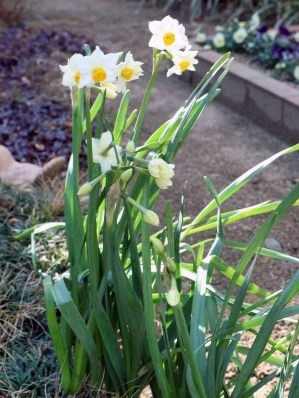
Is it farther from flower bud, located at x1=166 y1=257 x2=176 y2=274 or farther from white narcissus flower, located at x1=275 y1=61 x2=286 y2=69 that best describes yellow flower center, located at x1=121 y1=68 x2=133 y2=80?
white narcissus flower, located at x1=275 y1=61 x2=286 y2=69

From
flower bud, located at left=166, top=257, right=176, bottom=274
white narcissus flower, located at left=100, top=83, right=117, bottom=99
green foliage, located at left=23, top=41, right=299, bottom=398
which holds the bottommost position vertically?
green foliage, located at left=23, top=41, right=299, bottom=398

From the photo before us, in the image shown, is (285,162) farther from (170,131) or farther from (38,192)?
(170,131)

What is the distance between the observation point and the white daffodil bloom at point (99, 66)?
1.64 metres

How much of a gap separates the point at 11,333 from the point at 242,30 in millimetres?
3621

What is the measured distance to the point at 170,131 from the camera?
6.46 feet

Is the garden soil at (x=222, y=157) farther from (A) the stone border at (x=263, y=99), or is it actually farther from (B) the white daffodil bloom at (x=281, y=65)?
(B) the white daffodil bloom at (x=281, y=65)

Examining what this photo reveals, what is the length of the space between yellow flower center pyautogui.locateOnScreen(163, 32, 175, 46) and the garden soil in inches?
19.0

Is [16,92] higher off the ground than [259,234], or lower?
Answer: lower

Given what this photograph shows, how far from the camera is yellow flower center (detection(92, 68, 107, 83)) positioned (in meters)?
1.65

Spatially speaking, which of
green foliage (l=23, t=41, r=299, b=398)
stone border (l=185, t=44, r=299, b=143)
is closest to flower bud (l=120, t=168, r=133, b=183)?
green foliage (l=23, t=41, r=299, b=398)

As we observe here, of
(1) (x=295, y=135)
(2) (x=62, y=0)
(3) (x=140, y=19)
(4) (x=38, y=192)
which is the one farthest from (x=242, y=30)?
(2) (x=62, y=0)

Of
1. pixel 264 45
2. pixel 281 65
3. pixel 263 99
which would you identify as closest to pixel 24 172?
pixel 263 99

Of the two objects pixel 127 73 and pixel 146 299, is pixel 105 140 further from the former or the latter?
pixel 146 299

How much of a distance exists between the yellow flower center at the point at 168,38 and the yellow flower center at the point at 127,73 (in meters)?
0.12
